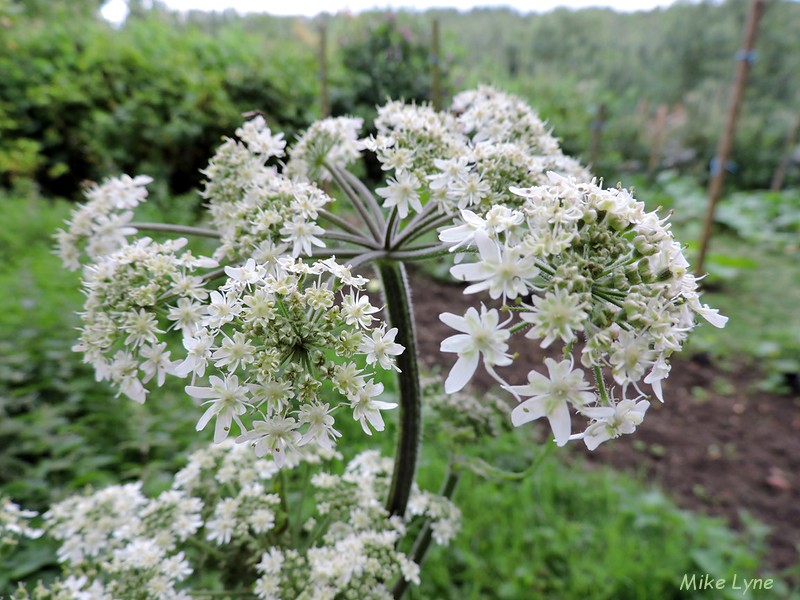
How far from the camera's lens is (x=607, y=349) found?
2.40ft

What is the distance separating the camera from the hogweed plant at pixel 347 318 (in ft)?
2.47

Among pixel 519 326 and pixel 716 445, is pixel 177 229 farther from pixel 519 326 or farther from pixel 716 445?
pixel 716 445

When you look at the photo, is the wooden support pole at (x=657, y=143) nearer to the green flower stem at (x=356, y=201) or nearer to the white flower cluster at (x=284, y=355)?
the green flower stem at (x=356, y=201)

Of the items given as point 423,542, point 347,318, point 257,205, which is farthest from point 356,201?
point 423,542

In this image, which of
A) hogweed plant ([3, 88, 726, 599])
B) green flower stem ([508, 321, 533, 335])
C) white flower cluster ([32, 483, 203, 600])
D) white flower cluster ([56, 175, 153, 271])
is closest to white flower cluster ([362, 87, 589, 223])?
hogweed plant ([3, 88, 726, 599])

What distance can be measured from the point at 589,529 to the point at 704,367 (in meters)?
2.93

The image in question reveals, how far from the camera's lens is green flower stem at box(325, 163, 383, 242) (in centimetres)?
122

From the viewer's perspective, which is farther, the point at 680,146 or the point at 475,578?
the point at 680,146

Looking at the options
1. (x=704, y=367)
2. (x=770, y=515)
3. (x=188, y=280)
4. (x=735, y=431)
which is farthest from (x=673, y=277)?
(x=704, y=367)

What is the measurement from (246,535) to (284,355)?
2.22 feet

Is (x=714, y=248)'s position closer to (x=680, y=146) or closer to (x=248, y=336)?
(x=680, y=146)

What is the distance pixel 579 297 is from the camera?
725 mm

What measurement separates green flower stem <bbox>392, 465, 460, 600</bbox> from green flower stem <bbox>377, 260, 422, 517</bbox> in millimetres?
151

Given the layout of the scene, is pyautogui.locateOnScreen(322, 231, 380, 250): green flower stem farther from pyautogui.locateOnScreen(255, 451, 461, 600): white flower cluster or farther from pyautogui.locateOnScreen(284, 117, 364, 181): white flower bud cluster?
pyautogui.locateOnScreen(255, 451, 461, 600): white flower cluster
